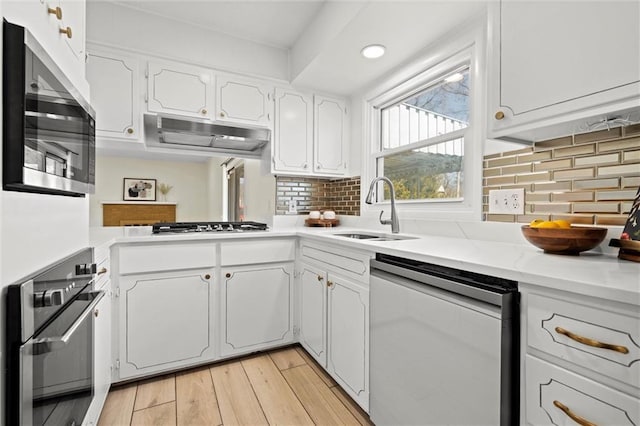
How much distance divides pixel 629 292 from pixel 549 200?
833 millimetres

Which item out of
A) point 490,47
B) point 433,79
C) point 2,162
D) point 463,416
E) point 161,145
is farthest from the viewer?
point 161,145

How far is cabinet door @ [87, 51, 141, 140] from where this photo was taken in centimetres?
202

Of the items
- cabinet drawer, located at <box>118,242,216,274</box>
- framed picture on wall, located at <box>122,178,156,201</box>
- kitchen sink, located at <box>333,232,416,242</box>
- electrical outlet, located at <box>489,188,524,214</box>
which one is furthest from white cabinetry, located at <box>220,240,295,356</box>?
electrical outlet, located at <box>489,188,524,214</box>

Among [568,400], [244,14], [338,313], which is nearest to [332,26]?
[244,14]

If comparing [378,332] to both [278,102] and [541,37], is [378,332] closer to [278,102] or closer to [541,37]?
[541,37]

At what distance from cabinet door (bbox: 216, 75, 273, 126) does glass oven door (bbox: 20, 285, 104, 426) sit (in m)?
1.62

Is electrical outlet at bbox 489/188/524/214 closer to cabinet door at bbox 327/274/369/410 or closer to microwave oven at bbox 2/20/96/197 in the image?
cabinet door at bbox 327/274/369/410

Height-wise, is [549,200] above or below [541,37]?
below

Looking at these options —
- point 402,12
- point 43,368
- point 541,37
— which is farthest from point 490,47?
point 43,368

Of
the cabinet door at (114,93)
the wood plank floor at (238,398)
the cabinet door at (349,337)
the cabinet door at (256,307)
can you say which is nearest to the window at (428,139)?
the cabinet door at (349,337)

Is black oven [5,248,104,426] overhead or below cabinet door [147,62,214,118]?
below

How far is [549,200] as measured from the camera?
1.37m

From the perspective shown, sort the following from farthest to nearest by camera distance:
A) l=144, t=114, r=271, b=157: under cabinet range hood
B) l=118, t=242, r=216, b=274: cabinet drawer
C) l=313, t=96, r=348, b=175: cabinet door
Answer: l=313, t=96, r=348, b=175: cabinet door < l=144, t=114, r=271, b=157: under cabinet range hood < l=118, t=242, r=216, b=274: cabinet drawer

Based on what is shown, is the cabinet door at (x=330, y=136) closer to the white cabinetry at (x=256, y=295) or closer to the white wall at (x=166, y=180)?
the white cabinetry at (x=256, y=295)
